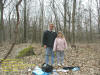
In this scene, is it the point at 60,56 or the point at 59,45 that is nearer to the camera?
the point at 59,45

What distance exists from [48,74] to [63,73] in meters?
0.51

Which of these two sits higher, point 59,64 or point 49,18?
point 49,18

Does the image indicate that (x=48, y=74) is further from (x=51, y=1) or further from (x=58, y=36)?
(x=51, y=1)

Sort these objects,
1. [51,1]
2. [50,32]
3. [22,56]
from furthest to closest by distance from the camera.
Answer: [51,1], [22,56], [50,32]

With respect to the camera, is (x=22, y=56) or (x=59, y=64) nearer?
(x=59, y=64)

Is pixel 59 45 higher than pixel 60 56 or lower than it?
higher

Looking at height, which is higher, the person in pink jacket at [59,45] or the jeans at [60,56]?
the person in pink jacket at [59,45]

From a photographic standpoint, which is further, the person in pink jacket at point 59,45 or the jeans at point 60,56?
the jeans at point 60,56

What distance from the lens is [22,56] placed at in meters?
5.70

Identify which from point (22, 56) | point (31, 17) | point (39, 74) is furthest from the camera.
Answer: point (31, 17)

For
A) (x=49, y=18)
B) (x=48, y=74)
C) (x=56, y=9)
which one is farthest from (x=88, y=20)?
(x=48, y=74)

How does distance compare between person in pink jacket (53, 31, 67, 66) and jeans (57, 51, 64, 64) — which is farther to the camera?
jeans (57, 51, 64, 64)

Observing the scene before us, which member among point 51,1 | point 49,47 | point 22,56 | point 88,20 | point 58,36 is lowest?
point 22,56

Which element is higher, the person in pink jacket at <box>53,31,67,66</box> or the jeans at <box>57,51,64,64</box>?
the person in pink jacket at <box>53,31,67,66</box>
